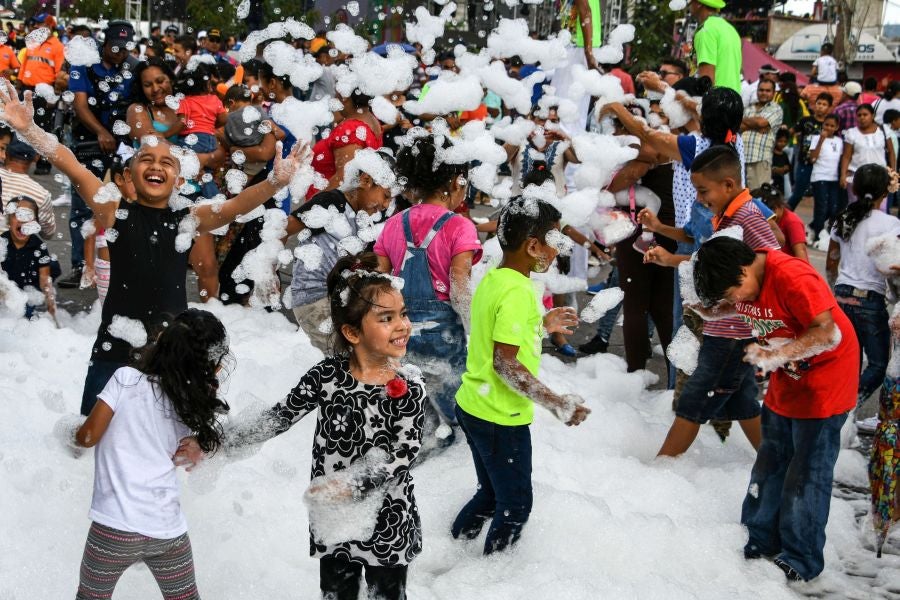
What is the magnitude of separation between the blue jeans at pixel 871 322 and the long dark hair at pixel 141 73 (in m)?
4.27

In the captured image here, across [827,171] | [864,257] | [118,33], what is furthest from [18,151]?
[827,171]

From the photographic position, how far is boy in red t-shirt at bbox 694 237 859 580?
134 inches

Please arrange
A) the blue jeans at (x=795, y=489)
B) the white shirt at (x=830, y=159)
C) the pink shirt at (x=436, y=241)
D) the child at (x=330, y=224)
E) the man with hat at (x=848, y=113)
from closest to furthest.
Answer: the blue jeans at (x=795, y=489) → the pink shirt at (x=436, y=241) → the child at (x=330, y=224) → the white shirt at (x=830, y=159) → the man with hat at (x=848, y=113)

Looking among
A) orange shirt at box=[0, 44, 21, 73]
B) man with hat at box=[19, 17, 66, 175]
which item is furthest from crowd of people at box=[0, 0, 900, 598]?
orange shirt at box=[0, 44, 21, 73]

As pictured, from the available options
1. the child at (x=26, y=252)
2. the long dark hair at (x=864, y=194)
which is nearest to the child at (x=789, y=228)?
the long dark hair at (x=864, y=194)

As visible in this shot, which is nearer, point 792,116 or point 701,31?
point 701,31

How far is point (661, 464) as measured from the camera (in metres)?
4.53

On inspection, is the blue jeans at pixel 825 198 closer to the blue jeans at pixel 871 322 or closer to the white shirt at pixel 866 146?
the white shirt at pixel 866 146

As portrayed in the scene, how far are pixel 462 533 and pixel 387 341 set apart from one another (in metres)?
1.27

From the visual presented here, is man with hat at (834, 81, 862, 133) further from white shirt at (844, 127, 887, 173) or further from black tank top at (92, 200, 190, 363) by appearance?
black tank top at (92, 200, 190, 363)

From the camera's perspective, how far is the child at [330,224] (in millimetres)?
4441

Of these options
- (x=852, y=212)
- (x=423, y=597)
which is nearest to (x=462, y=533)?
(x=423, y=597)

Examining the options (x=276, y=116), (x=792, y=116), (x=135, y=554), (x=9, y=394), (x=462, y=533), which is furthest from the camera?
(x=792, y=116)

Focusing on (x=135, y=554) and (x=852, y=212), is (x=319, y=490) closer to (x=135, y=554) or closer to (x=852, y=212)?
(x=135, y=554)
